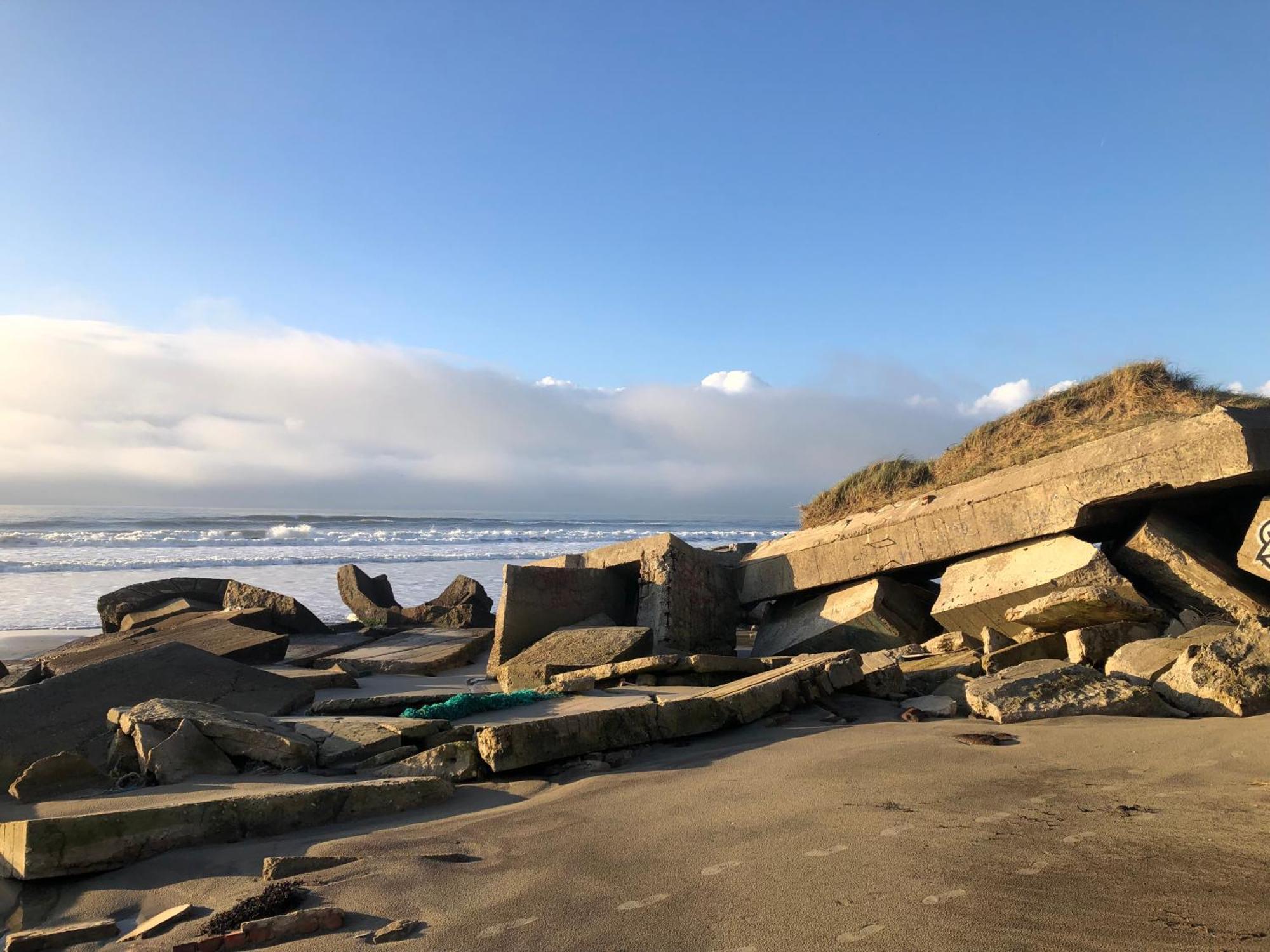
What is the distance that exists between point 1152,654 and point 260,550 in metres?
27.4

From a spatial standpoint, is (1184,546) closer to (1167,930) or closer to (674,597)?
(674,597)

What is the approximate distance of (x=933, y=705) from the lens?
482 cm

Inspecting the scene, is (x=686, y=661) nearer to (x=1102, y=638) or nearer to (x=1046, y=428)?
(x=1102, y=638)

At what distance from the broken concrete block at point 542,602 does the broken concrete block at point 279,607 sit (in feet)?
12.0

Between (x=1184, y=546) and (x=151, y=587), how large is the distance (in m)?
10.6

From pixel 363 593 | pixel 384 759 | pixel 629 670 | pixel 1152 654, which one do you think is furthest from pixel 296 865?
pixel 363 593

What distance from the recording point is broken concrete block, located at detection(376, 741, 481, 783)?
3.75m

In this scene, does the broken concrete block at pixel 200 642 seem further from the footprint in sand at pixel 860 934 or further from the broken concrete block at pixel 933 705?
the footprint in sand at pixel 860 934

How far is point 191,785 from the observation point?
3.61 meters

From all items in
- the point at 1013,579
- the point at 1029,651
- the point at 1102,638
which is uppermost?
the point at 1013,579

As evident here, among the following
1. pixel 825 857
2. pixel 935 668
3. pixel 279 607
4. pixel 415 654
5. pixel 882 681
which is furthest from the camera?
pixel 279 607

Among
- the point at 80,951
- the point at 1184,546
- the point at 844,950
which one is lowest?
the point at 80,951

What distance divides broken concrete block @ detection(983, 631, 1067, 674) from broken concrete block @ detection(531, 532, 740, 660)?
2.35 meters

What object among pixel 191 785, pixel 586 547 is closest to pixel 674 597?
pixel 191 785
